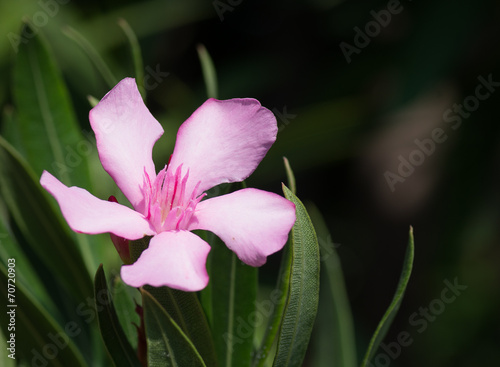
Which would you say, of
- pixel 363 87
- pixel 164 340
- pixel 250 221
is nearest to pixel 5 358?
pixel 164 340

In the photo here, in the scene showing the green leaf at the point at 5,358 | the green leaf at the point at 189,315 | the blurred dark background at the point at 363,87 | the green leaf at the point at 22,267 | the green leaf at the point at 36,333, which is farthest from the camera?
the blurred dark background at the point at 363,87

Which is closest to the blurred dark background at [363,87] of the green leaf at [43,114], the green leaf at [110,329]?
the green leaf at [43,114]

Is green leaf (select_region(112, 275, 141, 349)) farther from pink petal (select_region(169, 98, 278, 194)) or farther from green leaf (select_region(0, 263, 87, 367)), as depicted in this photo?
pink petal (select_region(169, 98, 278, 194))

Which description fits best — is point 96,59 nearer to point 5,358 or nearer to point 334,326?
point 5,358

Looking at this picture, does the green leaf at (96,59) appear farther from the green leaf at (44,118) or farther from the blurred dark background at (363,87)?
the blurred dark background at (363,87)

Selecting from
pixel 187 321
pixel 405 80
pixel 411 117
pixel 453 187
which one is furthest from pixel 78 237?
pixel 411 117

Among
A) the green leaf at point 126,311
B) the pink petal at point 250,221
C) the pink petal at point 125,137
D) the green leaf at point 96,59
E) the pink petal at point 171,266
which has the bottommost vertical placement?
the green leaf at point 126,311

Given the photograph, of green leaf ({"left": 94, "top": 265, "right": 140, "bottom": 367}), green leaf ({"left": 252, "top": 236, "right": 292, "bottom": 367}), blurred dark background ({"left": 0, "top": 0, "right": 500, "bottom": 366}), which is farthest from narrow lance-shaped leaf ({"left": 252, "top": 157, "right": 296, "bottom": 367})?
blurred dark background ({"left": 0, "top": 0, "right": 500, "bottom": 366})
